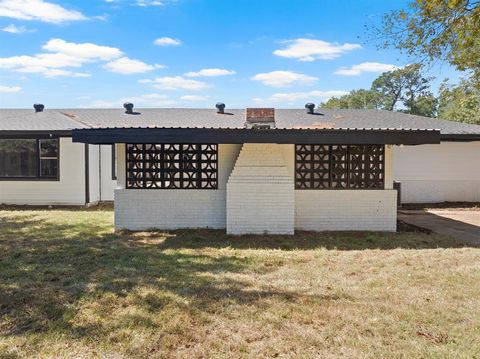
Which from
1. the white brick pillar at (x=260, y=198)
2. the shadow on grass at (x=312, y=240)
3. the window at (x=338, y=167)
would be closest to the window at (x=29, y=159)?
the shadow on grass at (x=312, y=240)

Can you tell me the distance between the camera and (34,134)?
44.1 feet

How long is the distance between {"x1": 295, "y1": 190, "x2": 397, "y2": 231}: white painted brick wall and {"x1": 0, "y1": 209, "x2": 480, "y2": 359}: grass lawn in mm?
1250

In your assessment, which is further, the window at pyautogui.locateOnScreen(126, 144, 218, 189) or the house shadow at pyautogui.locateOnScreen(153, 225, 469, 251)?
the window at pyautogui.locateOnScreen(126, 144, 218, 189)

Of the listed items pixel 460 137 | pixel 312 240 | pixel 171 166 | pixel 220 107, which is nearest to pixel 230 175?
pixel 171 166

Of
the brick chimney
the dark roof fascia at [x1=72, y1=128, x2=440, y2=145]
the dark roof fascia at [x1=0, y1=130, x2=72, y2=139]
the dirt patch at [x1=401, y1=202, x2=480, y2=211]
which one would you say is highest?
the brick chimney

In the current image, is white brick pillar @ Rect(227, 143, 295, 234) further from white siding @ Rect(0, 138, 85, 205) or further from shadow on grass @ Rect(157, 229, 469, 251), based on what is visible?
white siding @ Rect(0, 138, 85, 205)

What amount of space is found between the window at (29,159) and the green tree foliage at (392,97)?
4838cm

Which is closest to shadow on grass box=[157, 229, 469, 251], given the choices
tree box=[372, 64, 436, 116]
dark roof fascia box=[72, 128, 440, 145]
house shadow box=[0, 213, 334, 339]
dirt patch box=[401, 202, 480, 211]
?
house shadow box=[0, 213, 334, 339]

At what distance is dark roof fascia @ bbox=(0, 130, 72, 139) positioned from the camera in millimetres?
13242

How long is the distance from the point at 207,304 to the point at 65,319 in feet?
4.96

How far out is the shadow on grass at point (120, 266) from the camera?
4316 millimetres

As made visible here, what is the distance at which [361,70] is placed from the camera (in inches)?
1487

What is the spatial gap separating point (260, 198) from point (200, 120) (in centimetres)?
719

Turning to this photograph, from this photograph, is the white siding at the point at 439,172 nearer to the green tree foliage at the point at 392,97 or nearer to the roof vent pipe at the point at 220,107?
the roof vent pipe at the point at 220,107
